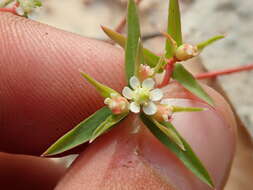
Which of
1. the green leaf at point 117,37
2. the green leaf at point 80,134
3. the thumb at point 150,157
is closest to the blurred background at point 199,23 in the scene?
the thumb at point 150,157

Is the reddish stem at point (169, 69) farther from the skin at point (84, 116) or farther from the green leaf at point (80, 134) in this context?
the green leaf at point (80, 134)

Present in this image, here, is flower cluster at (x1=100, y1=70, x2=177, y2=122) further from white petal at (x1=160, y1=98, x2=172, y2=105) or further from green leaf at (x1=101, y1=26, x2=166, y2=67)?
green leaf at (x1=101, y1=26, x2=166, y2=67)

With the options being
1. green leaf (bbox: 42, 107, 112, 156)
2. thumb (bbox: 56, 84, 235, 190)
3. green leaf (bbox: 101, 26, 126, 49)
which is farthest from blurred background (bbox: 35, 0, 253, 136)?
green leaf (bbox: 42, 107, 112, 156)

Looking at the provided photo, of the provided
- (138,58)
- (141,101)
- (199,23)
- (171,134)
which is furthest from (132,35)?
(199,23)

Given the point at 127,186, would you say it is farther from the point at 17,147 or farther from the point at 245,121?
the point at 245,121

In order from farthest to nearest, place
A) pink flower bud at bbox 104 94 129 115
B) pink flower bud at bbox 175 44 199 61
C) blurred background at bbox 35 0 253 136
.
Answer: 1. blurred background at bbox 35 0 253 136
2. pink flower bud at bbox 175 44 199 61
3. pink flower bud at bbox 104 94 129 115

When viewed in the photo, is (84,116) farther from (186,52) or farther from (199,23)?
(199,23)
